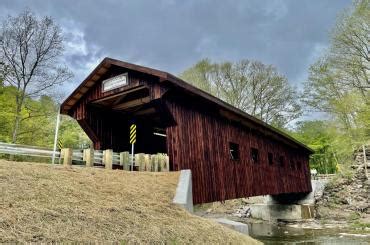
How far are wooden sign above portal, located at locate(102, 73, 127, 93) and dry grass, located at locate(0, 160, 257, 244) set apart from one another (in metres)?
4.34

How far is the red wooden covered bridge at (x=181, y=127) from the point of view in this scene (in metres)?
10.0

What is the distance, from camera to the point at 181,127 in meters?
10.2

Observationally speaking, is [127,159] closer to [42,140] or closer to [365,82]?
[42,140]

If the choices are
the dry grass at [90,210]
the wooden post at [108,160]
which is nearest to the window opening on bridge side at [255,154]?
the wooden post at [108,160]

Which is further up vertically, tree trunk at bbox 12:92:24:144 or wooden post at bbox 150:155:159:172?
tree trunk at bbox 12:92:24:144

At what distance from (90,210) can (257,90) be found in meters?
28.3

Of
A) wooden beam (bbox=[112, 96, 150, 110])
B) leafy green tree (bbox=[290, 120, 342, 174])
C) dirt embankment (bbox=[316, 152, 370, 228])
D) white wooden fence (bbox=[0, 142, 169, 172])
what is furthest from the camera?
leafy green tree (bbox=[290, 120, 342, 174])

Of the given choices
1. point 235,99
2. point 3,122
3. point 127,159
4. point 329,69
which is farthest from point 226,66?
point 127,159

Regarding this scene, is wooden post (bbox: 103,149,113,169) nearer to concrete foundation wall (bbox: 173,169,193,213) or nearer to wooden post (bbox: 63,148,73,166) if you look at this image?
wooden post (bbox: 63,148,73,166)

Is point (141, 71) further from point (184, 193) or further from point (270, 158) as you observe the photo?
point (270, 158)

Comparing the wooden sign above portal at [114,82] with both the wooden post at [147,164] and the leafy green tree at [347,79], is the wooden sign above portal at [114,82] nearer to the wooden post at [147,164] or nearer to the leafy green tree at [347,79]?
the wooden post at [147,164]

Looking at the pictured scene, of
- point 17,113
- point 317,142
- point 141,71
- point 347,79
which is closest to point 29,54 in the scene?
→ point 17,113

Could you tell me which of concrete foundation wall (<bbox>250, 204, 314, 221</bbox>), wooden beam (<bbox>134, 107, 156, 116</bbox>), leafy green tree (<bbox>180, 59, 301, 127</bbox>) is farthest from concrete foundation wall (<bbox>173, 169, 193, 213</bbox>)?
leafy green tree (<bbox>180, 59, 301, 127</bbox>)

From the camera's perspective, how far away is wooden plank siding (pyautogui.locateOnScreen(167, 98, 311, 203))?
396 inches
